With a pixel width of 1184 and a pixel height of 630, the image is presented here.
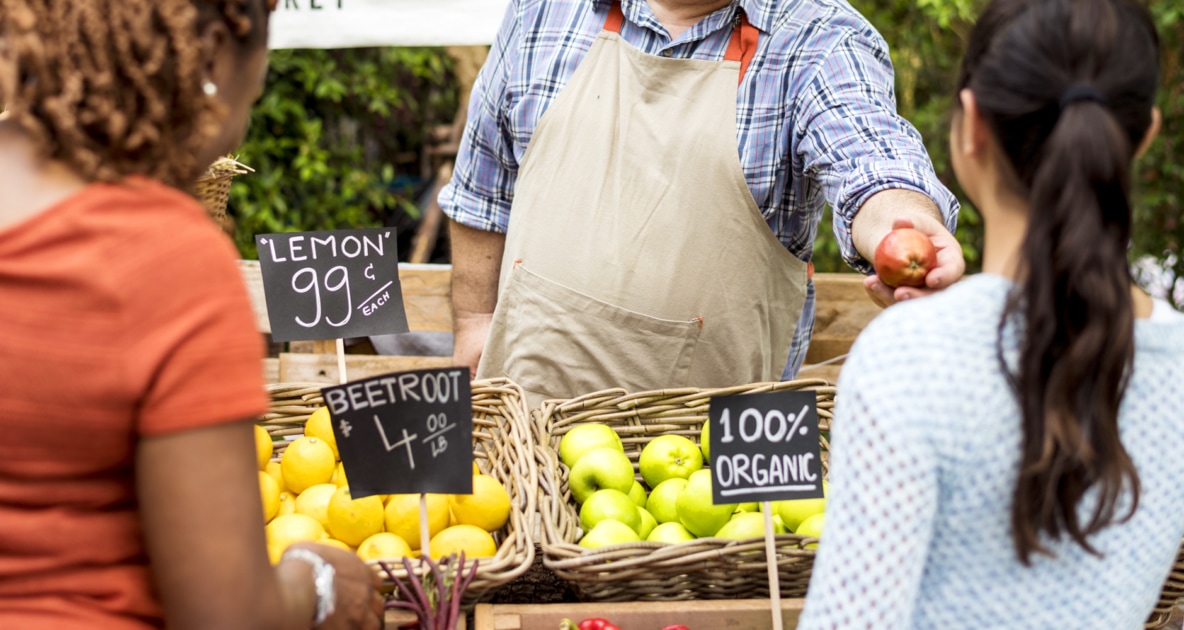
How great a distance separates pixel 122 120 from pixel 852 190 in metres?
1.39

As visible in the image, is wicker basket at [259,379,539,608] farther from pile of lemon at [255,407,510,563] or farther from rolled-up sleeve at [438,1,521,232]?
rolled-up sleeve at [438,1,521,232]

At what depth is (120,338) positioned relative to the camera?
0.85m

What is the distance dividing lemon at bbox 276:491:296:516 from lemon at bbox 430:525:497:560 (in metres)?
0.30

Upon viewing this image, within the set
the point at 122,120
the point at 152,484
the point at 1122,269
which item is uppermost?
the point at 122,120

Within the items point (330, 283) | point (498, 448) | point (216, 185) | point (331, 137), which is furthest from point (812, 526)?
point (331, 137)

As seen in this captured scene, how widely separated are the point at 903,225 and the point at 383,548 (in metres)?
0.98

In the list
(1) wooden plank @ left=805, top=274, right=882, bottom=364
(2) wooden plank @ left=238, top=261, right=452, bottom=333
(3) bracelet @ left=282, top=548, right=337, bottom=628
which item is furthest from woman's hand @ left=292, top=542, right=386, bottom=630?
(1) wooden plank @ left=805, top=274, right=882, bottom=364

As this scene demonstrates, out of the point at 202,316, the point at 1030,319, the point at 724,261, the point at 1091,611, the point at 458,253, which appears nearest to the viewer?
the point at 202,316

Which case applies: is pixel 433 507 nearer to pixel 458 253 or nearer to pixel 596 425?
pixel 596 425

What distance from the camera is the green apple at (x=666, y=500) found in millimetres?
1822

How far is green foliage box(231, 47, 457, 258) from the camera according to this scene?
4957 mm

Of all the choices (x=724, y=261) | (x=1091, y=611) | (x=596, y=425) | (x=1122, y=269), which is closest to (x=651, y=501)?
(x=596, y=425)

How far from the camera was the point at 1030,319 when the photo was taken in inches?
39.4

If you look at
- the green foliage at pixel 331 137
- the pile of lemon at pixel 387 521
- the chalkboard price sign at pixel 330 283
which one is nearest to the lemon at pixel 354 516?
the pile of lemon at pixel 387 521
